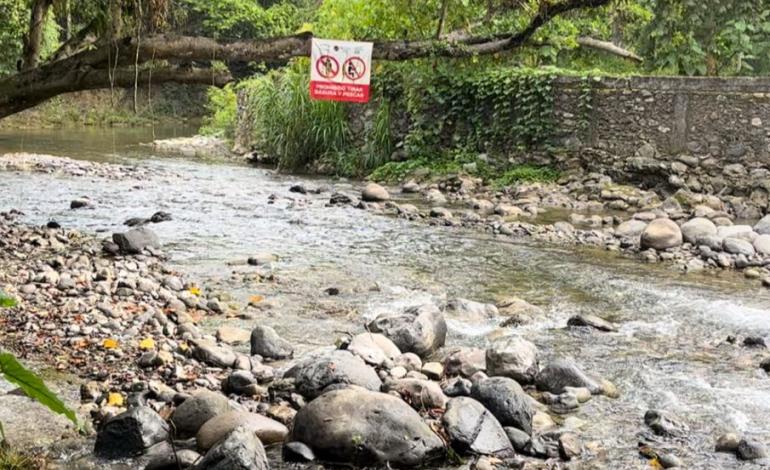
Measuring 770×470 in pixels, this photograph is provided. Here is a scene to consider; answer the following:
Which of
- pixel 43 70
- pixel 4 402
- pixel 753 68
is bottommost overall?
pixel 4 402

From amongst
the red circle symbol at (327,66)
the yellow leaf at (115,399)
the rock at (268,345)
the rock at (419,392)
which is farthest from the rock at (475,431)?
the red circle symbol at (327,66)

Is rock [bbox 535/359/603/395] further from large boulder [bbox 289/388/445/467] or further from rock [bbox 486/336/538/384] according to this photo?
large boulder [bbox 289/388/445/467]

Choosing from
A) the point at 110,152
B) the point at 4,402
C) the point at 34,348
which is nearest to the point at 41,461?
the point at 4,402

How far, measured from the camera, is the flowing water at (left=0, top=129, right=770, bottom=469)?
3883 millimetres

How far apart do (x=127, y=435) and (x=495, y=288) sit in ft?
12.4

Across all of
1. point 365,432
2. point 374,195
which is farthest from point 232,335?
point 374,195

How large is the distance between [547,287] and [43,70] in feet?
13.5

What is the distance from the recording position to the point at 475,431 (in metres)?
3.31

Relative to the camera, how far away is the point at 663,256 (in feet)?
25.6

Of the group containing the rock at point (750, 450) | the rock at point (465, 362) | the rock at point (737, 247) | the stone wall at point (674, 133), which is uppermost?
the stone wall at point (674, 133)

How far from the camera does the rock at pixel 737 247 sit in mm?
7772

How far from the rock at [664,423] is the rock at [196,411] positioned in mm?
1859

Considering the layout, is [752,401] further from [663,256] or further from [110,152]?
[110,152]

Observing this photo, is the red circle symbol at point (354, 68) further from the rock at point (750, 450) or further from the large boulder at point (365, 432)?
the rock at point (750, 450)
